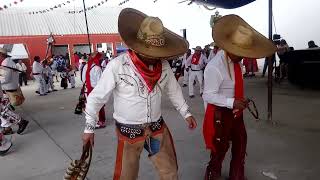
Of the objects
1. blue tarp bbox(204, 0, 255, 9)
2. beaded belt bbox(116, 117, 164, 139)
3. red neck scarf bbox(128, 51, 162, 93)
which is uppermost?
blue tarp bbox(204, 0, 255, 9)

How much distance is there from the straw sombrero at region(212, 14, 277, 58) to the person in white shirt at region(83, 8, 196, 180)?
0.53 meters

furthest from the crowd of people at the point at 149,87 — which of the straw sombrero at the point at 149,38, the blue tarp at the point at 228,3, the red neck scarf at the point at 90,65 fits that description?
the blue tarp at the point at 228,3

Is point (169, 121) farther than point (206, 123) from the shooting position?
Yes

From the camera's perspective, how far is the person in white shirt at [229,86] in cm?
338

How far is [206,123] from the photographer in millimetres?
3705

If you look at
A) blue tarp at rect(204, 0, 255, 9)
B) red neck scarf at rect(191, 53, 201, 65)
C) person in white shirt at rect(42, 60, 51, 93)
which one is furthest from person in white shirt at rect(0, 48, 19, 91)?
person in white shirt at rect(42, 60, 51, 93)

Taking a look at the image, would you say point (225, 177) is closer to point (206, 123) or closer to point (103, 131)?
point (206, 123)

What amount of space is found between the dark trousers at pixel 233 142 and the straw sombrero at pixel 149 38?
0.91 m

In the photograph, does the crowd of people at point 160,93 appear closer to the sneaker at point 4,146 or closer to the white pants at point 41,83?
the sneaker at point 4,146

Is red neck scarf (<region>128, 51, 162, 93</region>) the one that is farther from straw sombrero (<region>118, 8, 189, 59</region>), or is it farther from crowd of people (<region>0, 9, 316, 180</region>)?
straw sombrero (<region>118, 8, 189, 59</region>)

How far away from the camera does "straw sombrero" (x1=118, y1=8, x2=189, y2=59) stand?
2.78 meters

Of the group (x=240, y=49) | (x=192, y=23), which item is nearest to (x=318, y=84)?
(x=240, y=49)

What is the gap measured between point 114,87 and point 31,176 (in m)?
2.54

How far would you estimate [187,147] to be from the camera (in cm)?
554
